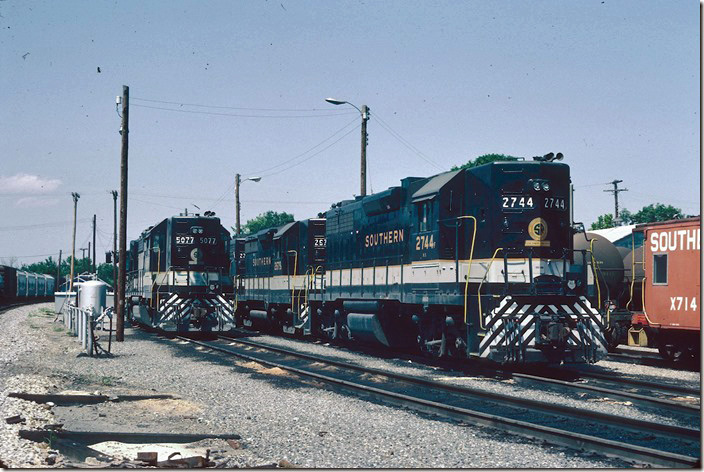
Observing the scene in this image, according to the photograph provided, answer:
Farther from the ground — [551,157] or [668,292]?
[551,157]

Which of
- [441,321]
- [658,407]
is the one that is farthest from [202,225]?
[658,407]

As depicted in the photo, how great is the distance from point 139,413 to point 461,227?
7.78 metres

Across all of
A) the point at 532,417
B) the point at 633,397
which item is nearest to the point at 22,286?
the point at 633,397

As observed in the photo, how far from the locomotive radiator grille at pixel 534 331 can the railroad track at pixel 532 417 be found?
149cm

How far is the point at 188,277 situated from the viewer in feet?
A: 84.6

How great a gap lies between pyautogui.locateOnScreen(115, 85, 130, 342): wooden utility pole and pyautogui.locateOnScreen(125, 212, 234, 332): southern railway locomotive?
5.99 ft

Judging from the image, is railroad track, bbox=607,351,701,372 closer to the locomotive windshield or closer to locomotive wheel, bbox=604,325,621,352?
locomotive wheel, bbox=604,325,621,352

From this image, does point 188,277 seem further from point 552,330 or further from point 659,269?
point 659,269

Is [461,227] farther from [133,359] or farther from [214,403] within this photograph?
[133,359]

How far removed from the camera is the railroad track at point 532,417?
7.92 meters

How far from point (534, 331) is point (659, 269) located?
17.5ft

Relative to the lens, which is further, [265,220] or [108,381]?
[265,220]

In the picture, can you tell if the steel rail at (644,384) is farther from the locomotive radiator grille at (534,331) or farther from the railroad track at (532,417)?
the railroad track at (532,417)

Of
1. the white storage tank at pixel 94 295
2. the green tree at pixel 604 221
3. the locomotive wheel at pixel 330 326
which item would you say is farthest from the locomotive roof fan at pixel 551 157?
the green tree at pixel 604 221
